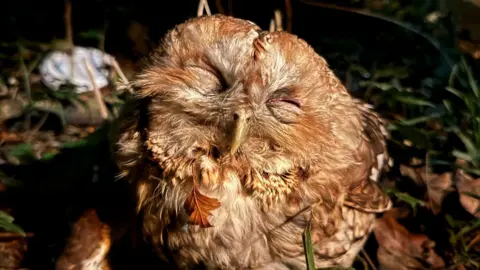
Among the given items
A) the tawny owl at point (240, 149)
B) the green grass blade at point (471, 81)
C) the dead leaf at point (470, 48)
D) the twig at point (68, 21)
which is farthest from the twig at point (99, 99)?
the dead leaf at point (470, 48)

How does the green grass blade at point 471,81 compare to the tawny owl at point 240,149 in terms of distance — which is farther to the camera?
the green grass blade at point 471,81

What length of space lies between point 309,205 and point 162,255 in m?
0.46

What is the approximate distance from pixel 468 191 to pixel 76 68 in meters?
1.79

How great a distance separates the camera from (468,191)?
2.88 m

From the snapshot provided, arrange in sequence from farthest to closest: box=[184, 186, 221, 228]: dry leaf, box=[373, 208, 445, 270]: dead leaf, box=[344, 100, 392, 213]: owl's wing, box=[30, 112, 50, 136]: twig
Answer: box=[30, 112, 50, 136]: twig
box=[373, 208, 445, 270]: dead leaf
box=[344, 100, 392, 213]: owl's wing
box=[184, 186, 221, 228]: dry leaf

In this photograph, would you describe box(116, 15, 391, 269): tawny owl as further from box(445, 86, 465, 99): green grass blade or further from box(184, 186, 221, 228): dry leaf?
box(445, 86, 465, 99): green grass blade

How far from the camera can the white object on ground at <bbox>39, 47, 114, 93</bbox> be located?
349 cm

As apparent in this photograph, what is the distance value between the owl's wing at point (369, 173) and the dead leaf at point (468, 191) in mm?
301

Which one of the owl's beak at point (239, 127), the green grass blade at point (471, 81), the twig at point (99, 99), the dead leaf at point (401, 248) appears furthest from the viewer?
the twig at point (99, 99)

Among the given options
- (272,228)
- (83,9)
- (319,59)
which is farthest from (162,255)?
(83,9)

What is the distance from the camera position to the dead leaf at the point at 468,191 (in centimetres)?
283

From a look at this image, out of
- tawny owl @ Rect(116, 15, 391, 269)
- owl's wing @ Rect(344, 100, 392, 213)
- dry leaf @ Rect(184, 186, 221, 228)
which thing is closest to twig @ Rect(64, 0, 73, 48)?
owl's wing @ Rect(344, 100, 392, 213)

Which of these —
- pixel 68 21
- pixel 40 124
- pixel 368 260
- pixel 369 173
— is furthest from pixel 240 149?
pixel 68 21

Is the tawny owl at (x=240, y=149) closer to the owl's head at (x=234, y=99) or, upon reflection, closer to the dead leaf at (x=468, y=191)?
the owl's head at (x=234, y=99)
